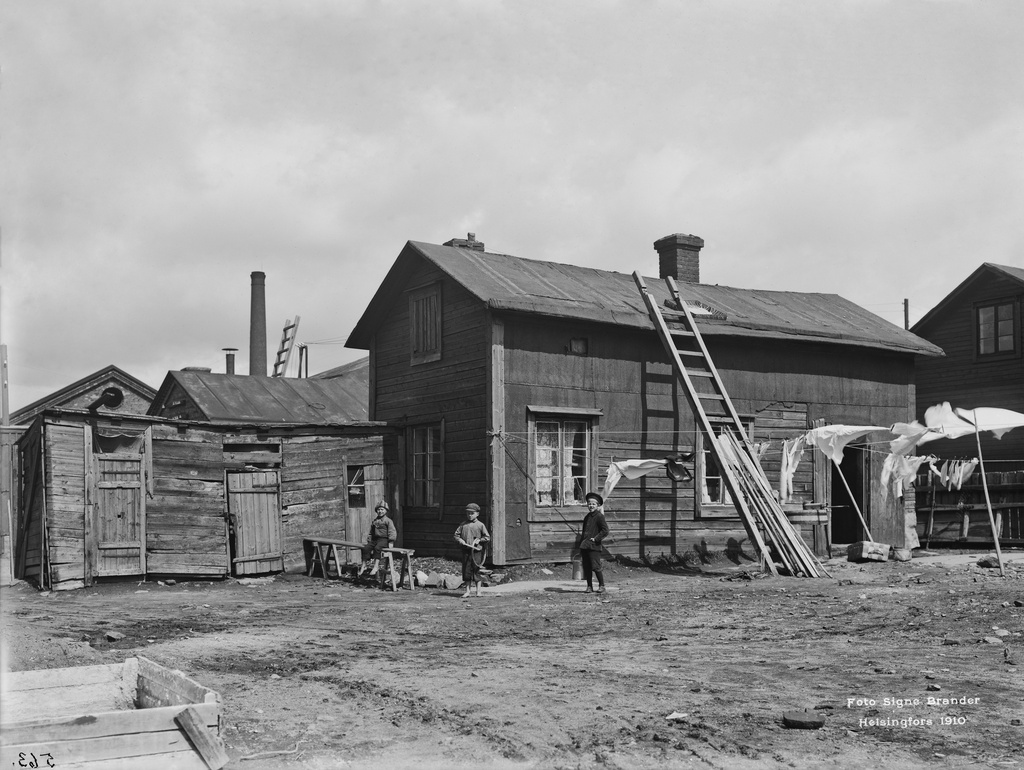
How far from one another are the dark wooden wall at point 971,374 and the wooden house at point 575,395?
630cm

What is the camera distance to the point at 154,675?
20.9 ft

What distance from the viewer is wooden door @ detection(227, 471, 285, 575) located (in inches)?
703

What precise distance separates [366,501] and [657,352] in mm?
5812

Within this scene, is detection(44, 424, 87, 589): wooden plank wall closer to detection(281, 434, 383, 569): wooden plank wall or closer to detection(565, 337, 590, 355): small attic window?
detection(281, 434, 383, 569): wooden plank wall

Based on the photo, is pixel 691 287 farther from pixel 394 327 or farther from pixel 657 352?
pixel 394 327

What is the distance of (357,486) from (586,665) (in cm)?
1108

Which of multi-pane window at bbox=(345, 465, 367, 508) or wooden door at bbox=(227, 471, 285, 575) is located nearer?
wooden door at bbox=(227, 471, 285, 575)

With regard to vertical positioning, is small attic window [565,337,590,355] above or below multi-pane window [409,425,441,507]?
above

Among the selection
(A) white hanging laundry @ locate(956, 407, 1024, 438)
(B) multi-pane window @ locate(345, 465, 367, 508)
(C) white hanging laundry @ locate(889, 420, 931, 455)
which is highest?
(A) white hanging laundry @ locate(956, 407, 1024, 438)

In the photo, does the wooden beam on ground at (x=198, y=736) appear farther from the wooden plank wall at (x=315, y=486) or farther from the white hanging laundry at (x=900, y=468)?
the white hanging laundry at (x=900, y=468)

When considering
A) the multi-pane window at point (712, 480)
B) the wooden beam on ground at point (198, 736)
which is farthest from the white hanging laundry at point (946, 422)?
the wooden beam on ground at point (198, 736)

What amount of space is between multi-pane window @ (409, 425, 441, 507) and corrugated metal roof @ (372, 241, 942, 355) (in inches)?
113

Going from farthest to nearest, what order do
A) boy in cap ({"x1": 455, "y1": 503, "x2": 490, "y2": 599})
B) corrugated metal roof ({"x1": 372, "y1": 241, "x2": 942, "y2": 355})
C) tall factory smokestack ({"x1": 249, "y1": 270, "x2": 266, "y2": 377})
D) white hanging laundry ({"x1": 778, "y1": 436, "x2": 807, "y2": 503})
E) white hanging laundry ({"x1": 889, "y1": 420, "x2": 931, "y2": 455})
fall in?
tall factory smokestack ({"x1": 249, "y1": 270, "x2": 266, "y2": 377})
white hanging laundry ({"x1": 778, "y1": 436, "x2": 807, "y2": 503})
corrugated metal roof ({"x1": 372, "y1": 241, "x2": 942, "y2": 355})
white hanging laundry ({"x1": 889, "y1": 420, "x2": 931, "y2": 455})
boy in cap ({"x1": 455, "y1": 503, "x2": 490, "y2": 599})

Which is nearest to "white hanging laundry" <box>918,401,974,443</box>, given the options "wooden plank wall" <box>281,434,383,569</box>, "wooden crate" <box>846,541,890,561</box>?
"wooden crate" <box>846,541,890,561</box>
